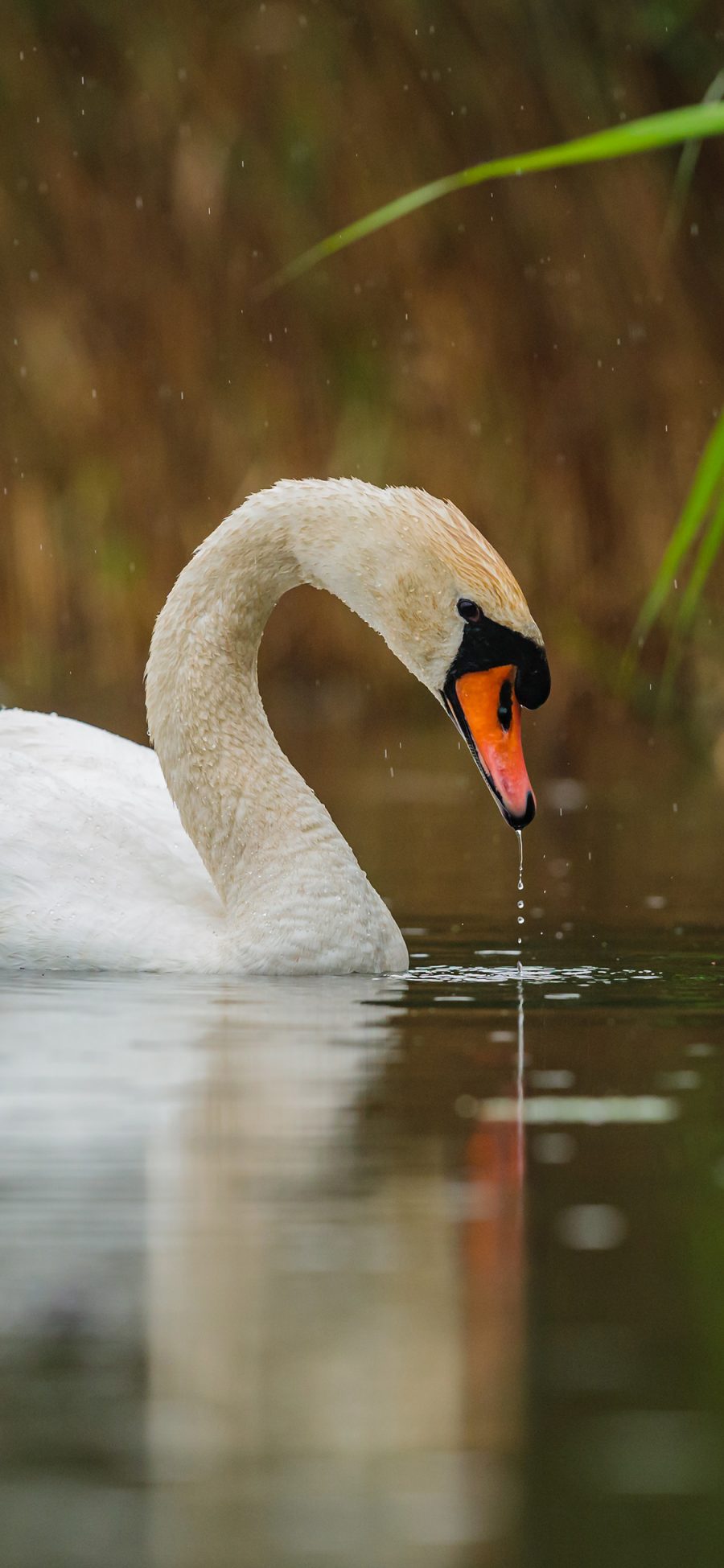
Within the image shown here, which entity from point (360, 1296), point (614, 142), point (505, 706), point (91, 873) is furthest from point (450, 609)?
point (360, 1296)

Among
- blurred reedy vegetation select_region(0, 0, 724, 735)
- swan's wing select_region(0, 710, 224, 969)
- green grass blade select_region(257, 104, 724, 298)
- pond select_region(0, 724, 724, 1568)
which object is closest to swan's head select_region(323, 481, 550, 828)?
pond select_region(0, 724, 724, 1568)

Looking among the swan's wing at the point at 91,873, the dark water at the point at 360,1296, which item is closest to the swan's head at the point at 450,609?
the swan's wing at the point at 91,873

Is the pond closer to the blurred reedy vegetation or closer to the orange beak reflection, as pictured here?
the orange beak reflection

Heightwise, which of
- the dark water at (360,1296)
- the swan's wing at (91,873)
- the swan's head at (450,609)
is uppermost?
the swan's head at (450,609)

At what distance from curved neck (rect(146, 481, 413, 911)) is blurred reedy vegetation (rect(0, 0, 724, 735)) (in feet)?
19.0

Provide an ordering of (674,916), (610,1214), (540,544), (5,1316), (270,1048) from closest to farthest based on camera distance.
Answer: (5,1316) < (610,1214) < (270,1048) < (674,916) < (540,544)

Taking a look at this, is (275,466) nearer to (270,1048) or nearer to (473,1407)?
(270,1048)

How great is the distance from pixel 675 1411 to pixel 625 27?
10.7m

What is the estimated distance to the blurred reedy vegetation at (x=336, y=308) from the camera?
12.4 m

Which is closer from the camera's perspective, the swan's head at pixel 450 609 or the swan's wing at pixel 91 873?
the swan's head at pixel 450 609

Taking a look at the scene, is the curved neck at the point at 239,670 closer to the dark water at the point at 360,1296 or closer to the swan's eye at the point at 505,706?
the swan's eye at the point at 505,706

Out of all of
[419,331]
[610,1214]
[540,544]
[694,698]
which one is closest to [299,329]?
[419,331]

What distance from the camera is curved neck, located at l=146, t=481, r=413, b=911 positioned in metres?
6.05

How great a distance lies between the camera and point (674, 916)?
675cm
